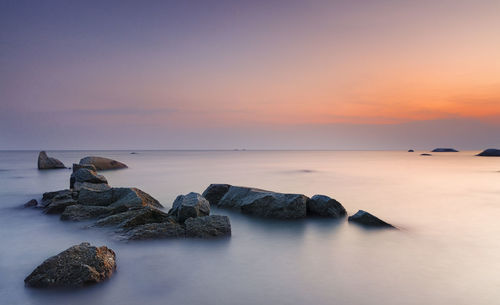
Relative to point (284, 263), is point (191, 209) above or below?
above

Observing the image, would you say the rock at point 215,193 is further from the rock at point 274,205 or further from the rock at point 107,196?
the rock at point 107,196

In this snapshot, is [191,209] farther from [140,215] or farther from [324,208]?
[324,208]

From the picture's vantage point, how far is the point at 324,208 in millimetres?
9258

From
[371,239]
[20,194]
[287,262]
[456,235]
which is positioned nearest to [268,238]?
[287,262]

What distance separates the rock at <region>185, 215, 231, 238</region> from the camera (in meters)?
6.94

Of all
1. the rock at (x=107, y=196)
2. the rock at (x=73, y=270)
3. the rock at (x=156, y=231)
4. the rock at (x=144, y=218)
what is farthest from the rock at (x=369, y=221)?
the rock at (x=73, y=270)

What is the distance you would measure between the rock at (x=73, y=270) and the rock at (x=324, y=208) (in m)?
6.03

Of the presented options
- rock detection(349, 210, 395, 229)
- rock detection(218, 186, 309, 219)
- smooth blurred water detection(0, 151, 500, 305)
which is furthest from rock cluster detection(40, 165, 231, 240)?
rock detection(349, 210, 395, 229)

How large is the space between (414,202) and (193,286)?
10.8 meters

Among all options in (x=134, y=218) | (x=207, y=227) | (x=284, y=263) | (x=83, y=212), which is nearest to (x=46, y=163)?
(x=83, y=212)

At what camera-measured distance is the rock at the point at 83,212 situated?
8.68 meters

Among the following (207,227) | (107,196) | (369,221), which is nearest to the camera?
(207,227)

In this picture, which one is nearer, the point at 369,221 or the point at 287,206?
the point at 369,221

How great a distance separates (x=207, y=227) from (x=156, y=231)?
110 cm
